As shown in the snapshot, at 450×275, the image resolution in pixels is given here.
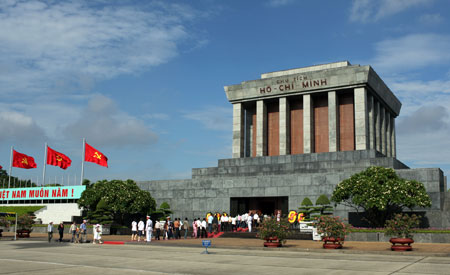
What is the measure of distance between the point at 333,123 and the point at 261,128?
881 centimetres

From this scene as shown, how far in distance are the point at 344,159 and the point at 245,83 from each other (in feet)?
52.9

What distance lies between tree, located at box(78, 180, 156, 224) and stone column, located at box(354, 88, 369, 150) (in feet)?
72.3

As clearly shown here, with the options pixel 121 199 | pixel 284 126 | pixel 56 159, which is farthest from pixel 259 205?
pixel 56 159

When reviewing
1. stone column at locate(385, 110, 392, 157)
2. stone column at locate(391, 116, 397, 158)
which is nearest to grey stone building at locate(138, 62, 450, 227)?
stone column at locate(385, 110, 392, 157)

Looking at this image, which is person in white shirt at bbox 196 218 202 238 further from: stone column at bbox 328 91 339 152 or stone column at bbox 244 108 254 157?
stone column at bbox 244 108 254 157

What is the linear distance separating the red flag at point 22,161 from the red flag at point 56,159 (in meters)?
5.42

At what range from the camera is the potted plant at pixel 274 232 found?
85.0ft

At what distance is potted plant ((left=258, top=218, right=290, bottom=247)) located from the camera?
2591 centimetres

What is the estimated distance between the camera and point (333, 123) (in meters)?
47.8

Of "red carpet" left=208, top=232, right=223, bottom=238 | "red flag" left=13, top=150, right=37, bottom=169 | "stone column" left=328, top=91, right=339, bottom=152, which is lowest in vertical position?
"red carpet" left=208, top=232, right=223, bottom=238

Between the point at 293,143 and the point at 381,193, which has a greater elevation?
the point at 293,143

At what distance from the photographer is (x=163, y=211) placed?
151ft

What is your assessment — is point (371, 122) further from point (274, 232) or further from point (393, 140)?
point (274, 232)

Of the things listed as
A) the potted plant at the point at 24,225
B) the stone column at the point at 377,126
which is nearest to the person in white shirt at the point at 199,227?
the potted plant at the point at 24,225
